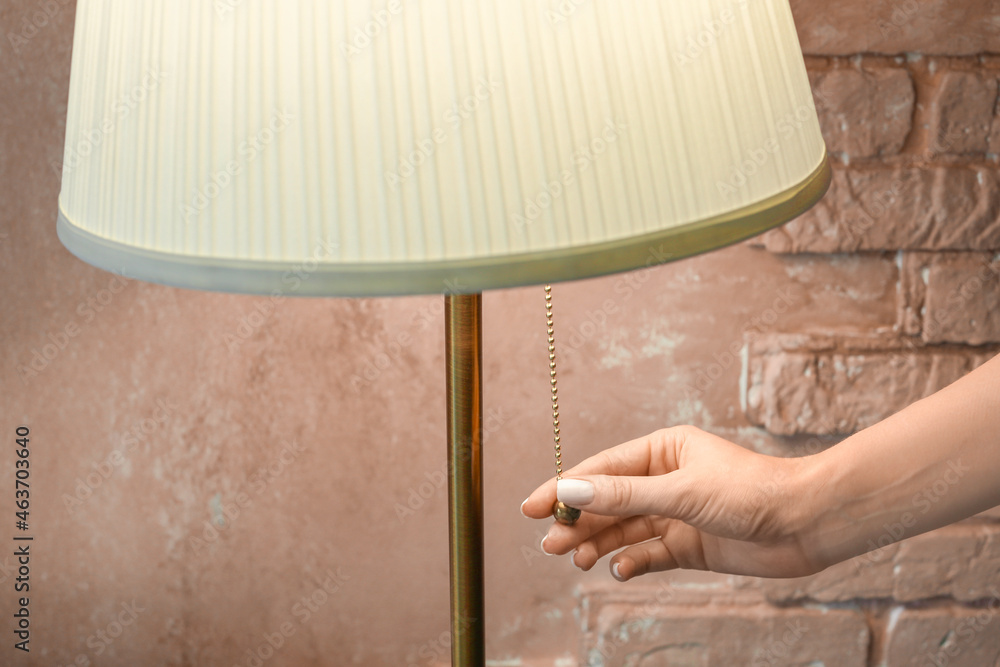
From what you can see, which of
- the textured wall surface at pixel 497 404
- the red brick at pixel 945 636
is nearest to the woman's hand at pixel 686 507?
the textured wall surface at pixel 497 404

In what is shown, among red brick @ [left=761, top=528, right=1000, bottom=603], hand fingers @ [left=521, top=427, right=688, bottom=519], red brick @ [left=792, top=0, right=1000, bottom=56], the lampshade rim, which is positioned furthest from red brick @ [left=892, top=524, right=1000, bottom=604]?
the lampshade rim

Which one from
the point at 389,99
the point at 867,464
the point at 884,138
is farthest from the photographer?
the point at 884,138

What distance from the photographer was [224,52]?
33 cm

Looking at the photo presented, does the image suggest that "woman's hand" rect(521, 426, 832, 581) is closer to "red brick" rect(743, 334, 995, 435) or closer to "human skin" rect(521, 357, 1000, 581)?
"human skin" rect(521, 357, 1000, 581)

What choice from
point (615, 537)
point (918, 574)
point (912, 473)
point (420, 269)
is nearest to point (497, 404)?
point (615, 537)

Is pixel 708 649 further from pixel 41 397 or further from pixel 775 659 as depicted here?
pixel 41 397

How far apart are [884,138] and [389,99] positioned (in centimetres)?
94

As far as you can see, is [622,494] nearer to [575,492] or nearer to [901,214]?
[575,492]

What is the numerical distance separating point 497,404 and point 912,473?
1.83ft

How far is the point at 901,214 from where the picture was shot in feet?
3.60

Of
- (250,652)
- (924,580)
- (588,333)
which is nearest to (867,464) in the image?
(588,333)

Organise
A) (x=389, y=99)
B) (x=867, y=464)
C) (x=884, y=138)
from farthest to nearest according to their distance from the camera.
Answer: (x=884, y=138) < (x=867, y=464) < (x=389, y=99)

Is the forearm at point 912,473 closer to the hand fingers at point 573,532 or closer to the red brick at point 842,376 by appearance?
the hand fingers at point 573,532

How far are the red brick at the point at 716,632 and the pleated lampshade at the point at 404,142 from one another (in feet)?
3.27
